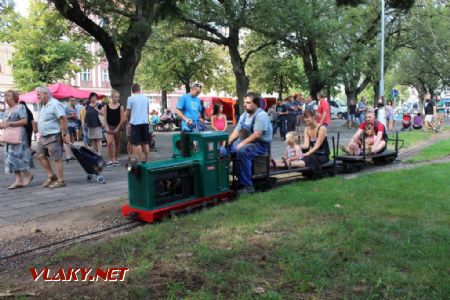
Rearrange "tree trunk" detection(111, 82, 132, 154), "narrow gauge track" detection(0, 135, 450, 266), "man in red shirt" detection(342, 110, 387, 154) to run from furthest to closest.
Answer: "tree trunk" detection(111, 82, 132, 154) → "man in red shirt" detection(342, 110, 387, 154) → "narrow gauge track" detection(0, 135, 450, 266)

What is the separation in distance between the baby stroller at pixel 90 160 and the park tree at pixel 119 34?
4.17 m

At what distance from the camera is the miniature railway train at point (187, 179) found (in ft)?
18.7

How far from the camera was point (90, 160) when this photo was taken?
332 inches

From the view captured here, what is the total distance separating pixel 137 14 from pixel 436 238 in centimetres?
1003

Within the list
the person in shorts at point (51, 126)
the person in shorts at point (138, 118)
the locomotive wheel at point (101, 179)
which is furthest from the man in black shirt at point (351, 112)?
the person in shorts at point (51, 126)

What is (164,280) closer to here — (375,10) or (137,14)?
(137,14)

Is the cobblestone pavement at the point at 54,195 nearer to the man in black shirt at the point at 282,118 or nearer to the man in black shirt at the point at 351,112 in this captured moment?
the man in black shirt at the point at 282,118

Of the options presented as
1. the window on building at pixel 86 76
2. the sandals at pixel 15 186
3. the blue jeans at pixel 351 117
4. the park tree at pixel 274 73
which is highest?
the window on building at pixel 86 76

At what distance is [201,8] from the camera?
2000cm

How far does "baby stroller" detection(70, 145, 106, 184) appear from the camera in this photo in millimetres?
8289

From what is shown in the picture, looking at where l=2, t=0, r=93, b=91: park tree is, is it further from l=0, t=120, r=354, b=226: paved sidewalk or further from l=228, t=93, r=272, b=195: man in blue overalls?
l=228, t=93, r=272, b=195: man in blue overalls

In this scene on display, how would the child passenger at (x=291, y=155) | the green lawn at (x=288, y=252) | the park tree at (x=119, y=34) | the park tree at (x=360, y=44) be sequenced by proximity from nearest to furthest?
the green lawn at (x=288, y=252)
the child passenger at (x=291, y=155)
the park tree at (x=119, y=34)
the park tree at (x=360, y=44)

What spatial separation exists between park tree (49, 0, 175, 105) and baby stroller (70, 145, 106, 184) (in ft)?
13.7

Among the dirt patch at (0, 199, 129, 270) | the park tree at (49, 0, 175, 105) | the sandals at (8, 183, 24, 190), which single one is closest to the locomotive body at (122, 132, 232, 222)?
the dirt patch at (0, 199, 129, 270)
